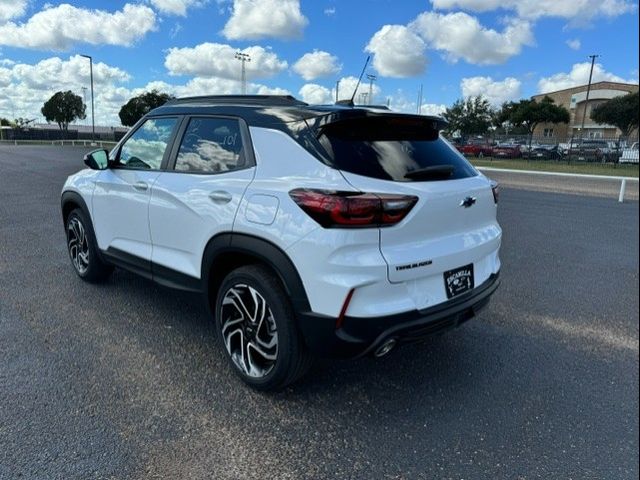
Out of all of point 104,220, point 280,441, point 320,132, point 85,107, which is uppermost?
point 85,107

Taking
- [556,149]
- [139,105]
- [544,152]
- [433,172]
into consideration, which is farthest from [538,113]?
[433,172]

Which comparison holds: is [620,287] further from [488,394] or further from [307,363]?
[307,363]

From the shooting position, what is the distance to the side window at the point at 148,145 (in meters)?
3.64

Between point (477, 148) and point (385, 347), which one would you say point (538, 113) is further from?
point (385, 347)

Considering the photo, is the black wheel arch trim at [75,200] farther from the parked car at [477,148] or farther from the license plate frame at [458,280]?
the parked car at [477,148]

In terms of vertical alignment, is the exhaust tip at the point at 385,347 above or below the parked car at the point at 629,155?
below

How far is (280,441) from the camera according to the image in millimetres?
2529

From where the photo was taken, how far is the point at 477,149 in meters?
40.1

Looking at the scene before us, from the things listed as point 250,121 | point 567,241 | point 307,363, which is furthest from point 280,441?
point 567,241

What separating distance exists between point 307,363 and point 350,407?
380mm

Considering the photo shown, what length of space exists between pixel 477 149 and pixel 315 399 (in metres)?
40.4

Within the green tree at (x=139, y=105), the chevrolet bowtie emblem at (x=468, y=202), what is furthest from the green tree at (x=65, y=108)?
the chevrolet bowtie emblem at (x=468, y=202)

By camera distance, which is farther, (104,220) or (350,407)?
(104,220)

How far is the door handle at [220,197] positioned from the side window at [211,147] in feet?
0.55
